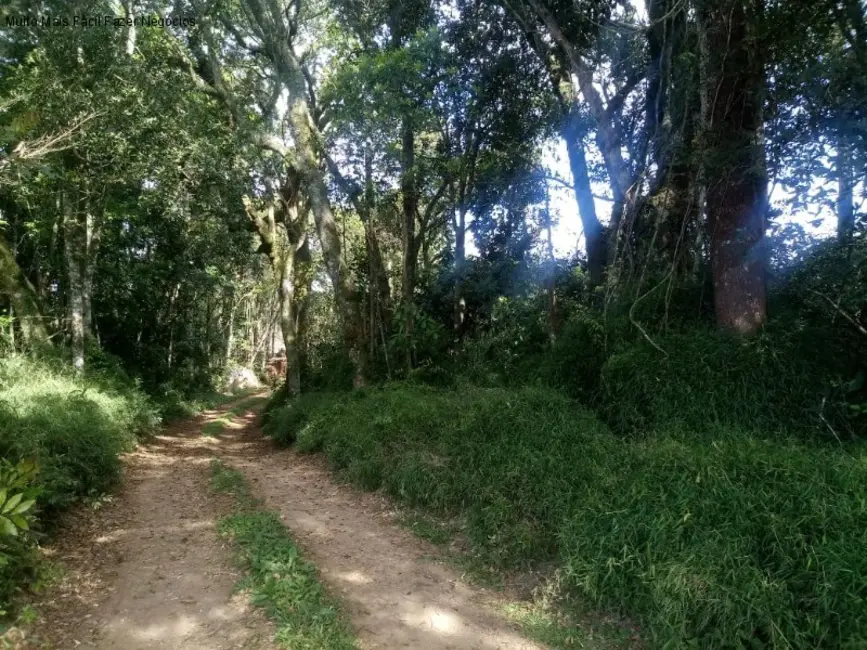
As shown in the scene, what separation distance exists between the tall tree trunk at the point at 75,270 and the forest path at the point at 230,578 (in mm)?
4343

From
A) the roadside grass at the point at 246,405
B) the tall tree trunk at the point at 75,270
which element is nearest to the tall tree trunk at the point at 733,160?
the tall tree trunk at the point at 75,270

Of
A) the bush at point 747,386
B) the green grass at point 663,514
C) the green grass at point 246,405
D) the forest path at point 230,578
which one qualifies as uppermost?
the bush at point 747,386

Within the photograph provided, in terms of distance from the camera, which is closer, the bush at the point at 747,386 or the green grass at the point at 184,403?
the bush at the point at 747,386

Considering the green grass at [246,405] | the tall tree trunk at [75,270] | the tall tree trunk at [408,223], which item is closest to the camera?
the tall tree trunk at [75,270]

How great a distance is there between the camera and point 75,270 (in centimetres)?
1010

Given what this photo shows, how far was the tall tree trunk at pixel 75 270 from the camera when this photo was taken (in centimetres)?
981

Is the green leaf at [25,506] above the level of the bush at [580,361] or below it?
below

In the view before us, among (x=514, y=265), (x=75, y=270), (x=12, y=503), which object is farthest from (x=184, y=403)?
(x=12, y=503)

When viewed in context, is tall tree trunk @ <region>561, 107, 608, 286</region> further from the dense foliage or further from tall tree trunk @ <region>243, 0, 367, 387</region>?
tall tree trunk @ <region>243, 0, 367, 387</region>

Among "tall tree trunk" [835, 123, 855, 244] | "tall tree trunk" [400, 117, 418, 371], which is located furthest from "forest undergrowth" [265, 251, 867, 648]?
"tall tree trunk" [400, 117, 418, 371]

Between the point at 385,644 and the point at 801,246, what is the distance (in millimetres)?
6305

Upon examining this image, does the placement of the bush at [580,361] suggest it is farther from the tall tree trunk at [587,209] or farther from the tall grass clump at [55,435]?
the tall grass clump at [55,435]

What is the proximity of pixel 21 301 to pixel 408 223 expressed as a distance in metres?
7.60

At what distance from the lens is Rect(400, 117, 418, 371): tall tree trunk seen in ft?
33.9
